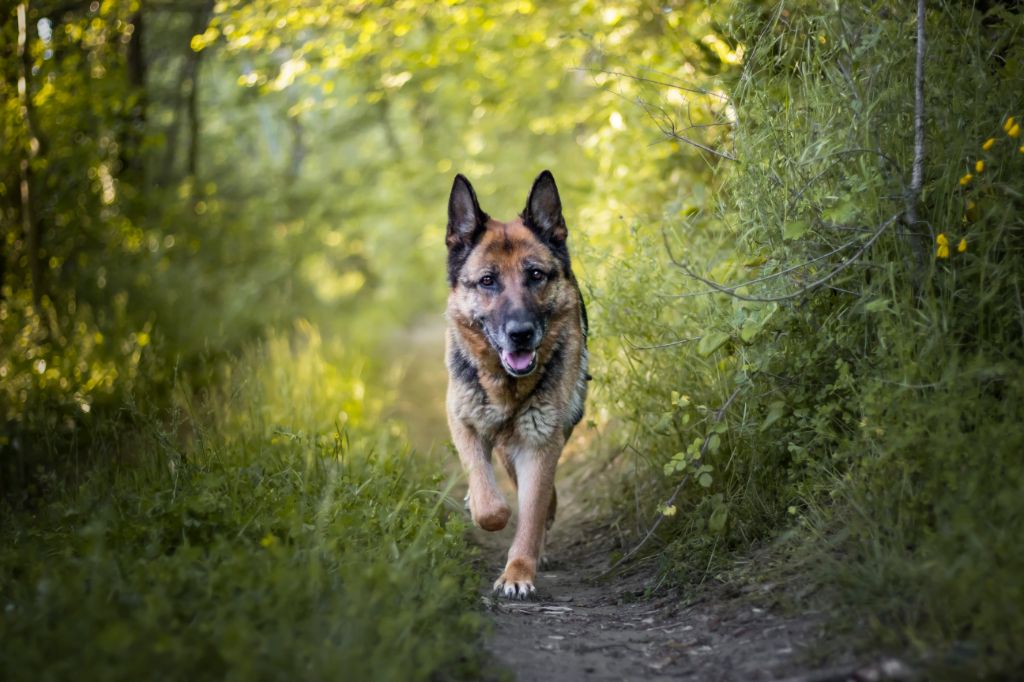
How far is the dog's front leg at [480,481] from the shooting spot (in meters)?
4.63

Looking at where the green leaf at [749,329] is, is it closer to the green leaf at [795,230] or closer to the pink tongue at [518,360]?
the green leaf at [795,230]

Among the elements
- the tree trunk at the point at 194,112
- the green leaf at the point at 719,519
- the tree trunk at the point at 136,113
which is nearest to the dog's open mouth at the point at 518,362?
the green leaf at the point at 719,519

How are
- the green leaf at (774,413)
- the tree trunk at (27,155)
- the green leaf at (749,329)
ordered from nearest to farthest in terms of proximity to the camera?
the green leaf at (749,329) < the green leaf at (774,413) < the tree trunk at (27,155)

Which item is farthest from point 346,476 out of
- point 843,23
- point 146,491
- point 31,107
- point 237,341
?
point 237,341

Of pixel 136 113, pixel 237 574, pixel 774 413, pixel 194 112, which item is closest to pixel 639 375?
pixel 774 413

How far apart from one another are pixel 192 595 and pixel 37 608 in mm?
482

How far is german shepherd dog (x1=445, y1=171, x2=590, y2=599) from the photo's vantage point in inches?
188

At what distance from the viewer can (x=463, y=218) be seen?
534 cm

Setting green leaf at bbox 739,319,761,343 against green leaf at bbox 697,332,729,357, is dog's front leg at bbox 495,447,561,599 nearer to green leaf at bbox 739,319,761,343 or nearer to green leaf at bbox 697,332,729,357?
green leaf at bbox 697,332,729,357

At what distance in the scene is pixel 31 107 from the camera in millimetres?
7645

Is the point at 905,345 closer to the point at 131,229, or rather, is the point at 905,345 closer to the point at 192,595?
the point at 192,595

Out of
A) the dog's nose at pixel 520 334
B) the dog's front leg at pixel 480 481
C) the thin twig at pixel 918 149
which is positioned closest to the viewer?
the thin twig at pixel 918 149

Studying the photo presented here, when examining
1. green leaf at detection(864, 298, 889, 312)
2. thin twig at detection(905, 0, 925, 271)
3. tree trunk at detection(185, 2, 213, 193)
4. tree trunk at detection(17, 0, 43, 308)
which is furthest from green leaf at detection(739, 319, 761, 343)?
tree trunk at detection(185, 2, 213, 193)

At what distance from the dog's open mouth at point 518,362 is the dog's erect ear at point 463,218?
89cm
